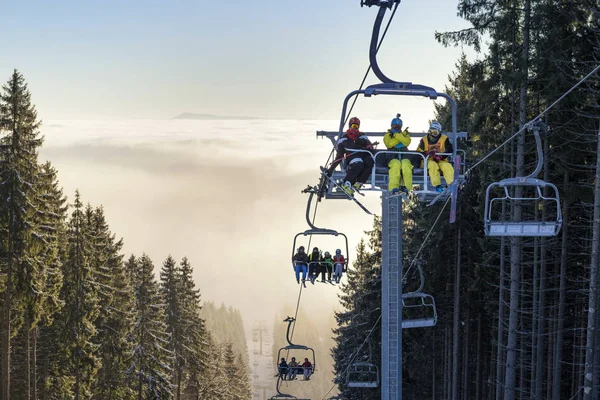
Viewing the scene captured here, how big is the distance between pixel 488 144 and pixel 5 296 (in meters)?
22.9

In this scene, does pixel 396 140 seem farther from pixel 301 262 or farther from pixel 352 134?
pixel 301 262

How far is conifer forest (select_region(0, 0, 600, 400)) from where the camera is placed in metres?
24.5

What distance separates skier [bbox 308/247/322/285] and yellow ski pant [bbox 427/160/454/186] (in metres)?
10.7

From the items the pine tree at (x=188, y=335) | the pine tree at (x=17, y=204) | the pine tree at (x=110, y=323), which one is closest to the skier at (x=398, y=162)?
the pine tree at (x=17, y=204)

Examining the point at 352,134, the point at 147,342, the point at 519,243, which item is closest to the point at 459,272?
the point at 519,243

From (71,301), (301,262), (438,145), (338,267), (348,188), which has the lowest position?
(71,301)

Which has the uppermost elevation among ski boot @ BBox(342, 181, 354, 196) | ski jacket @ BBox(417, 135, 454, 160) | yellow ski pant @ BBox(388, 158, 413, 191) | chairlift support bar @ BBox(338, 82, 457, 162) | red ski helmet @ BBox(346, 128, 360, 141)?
chairlift support bar @ BBox(338, 82, 457, 162)

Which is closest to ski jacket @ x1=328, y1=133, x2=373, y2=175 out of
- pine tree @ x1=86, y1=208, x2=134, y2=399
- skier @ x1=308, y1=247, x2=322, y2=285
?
skier @ x1=308, y1=247, x2=322, y2=285

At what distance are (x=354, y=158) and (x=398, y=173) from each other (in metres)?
1.00

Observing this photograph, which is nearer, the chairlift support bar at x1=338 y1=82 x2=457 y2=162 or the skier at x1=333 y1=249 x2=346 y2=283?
the chairlift support bar at x1=338 y1=82 x2=457 y2=162

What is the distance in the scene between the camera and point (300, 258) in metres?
25.7

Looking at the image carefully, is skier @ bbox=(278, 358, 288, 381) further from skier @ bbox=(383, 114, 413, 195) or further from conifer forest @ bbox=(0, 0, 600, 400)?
skier @ bbox=(383, 114, 413, 195)

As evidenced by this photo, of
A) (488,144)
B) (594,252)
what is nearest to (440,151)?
(594,252)

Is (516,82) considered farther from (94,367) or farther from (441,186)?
(94,367)
